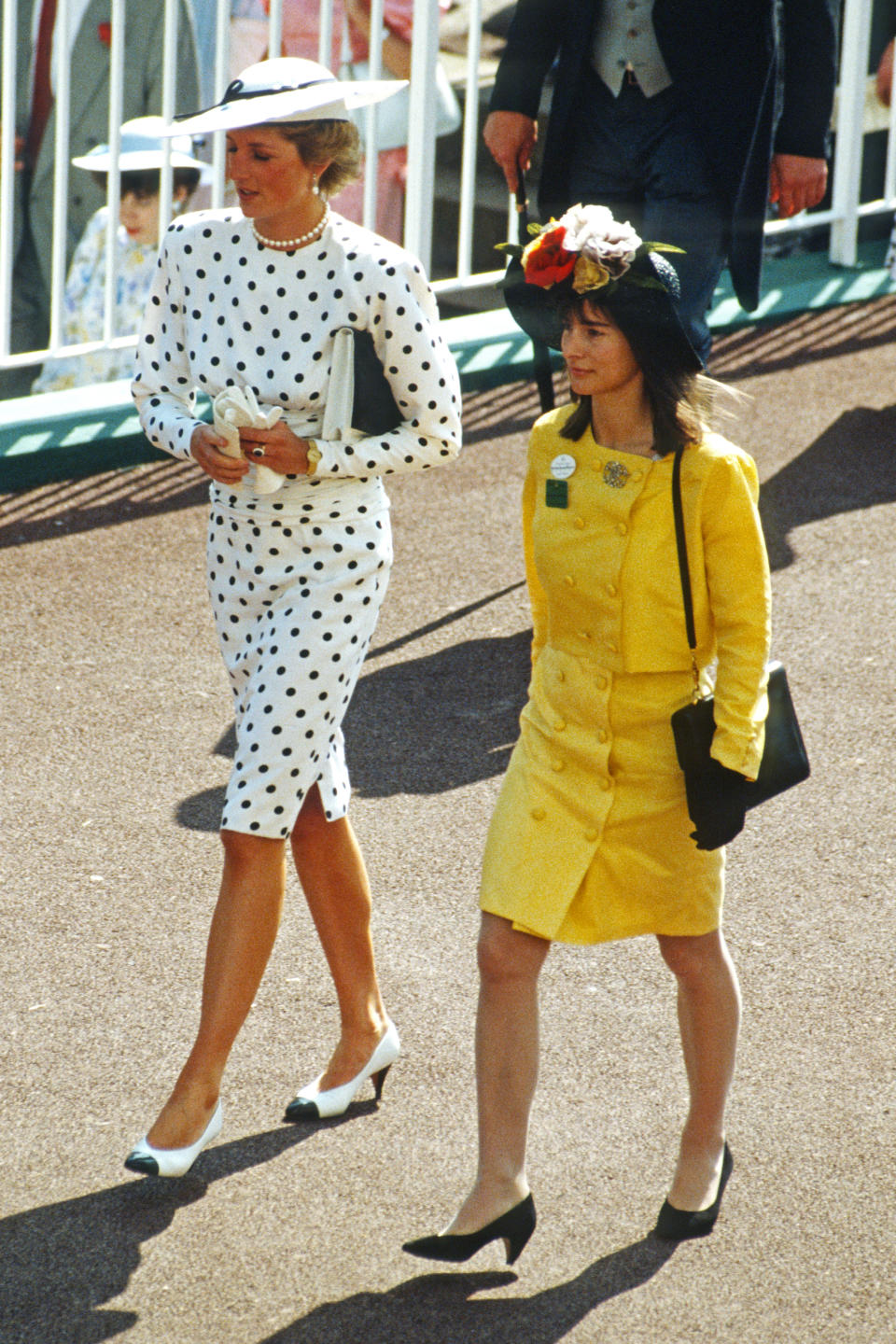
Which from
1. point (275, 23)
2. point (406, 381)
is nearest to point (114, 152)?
point (275, 23)

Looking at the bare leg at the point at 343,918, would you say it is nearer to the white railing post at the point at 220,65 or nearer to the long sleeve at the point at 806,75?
the long sleeve at the point at 806,75

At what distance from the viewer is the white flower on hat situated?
313cm

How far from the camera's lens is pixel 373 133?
7586 millimetres

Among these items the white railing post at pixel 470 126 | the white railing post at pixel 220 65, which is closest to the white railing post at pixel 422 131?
the white railing post at pixel 470 126

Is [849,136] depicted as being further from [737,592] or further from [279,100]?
[737,592]

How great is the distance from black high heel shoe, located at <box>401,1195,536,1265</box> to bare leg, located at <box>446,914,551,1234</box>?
11mm

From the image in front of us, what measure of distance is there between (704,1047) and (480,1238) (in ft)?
1.62

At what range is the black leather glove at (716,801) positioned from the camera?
3133mm

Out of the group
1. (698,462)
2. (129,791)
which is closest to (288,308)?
(698,462)

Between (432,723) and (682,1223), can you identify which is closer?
(682,1223)

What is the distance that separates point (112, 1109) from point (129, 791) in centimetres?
139

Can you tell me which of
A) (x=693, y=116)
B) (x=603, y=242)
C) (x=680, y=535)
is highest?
(x=603, y=242)

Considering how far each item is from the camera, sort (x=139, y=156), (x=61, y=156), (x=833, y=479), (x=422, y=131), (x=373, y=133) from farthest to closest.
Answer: (x=422, y=131) < (x=373, y=133) < (x=139, y=156) < (x=833, y=479) < (x=61, y=156)

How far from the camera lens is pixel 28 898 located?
446 centimetres
